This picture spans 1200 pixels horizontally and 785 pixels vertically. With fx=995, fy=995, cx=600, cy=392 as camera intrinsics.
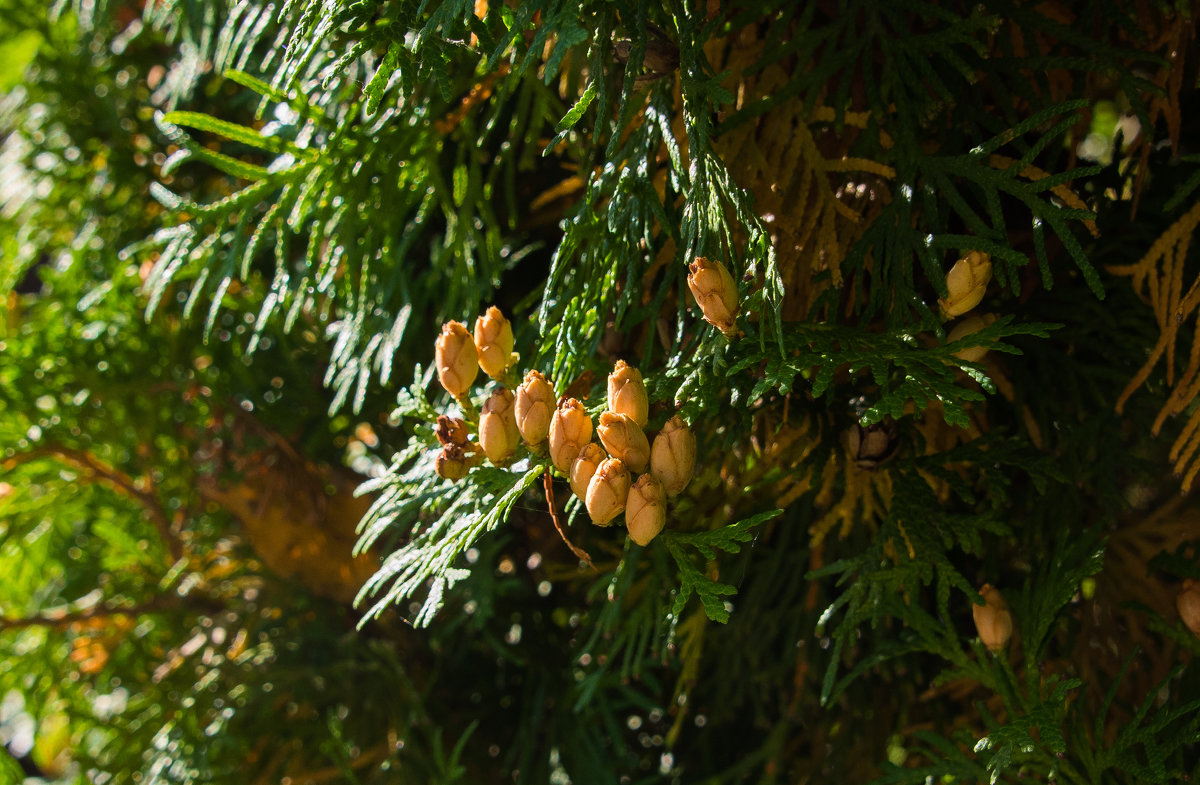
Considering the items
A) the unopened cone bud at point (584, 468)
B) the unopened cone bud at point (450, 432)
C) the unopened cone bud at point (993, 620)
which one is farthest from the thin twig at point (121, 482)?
the unopened cone bud at point (993, 620)

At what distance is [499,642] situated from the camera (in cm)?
102

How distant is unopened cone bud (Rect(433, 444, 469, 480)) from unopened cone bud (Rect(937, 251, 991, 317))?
0.30m

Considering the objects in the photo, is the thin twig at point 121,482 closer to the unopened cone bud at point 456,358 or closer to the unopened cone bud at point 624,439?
the unopened cone bud at point 456,358

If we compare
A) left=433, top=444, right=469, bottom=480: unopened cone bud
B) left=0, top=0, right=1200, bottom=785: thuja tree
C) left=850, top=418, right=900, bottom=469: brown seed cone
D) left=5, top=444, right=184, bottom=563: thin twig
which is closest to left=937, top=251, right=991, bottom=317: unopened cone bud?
left=0, top=0, right=1200, bottom=785: thuja tree

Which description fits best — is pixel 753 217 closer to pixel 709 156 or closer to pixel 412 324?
pixel 709 156

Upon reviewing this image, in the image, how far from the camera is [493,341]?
24.1 inches

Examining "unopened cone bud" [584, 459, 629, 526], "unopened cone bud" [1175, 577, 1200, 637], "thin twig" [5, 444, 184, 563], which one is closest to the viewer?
"unopened cone bud" [584, 459, 629, 526]

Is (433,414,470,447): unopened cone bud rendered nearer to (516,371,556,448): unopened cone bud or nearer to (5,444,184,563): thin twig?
(516,371,556,448): unopened cone bud

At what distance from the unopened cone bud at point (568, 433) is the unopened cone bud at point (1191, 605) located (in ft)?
1.39

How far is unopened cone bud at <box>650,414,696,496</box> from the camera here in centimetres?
54

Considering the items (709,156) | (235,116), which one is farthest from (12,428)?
(709,156)

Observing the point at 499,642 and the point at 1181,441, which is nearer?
the point at 1181,441

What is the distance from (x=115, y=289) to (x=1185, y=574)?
1.01 metres

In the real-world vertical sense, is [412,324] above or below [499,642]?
above
